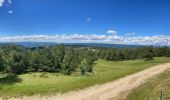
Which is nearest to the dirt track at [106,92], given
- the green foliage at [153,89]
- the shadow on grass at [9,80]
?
the green foliage at [153,89]

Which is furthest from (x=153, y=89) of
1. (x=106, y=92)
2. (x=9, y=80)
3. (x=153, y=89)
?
(x=9, y=80)

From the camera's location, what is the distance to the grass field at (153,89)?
29578 mm

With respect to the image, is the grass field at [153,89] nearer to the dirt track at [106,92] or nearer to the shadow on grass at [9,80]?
the dirt track at [106,92]

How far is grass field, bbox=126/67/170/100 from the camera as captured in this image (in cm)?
2958

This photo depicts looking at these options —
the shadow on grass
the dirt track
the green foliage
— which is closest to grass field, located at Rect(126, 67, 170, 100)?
the green foliage

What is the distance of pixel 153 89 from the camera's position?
32.2 metres

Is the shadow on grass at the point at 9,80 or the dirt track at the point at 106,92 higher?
the dirt track at the point at 106,92

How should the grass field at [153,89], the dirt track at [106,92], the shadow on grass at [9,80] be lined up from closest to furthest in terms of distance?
the grass field at [153,89]
the dirt track at [106,92]
the shadow on grass at [9,80]

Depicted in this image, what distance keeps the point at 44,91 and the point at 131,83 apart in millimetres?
11583

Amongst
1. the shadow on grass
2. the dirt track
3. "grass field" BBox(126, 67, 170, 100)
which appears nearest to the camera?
"grass field" BBox(126, 67, 170, 100)

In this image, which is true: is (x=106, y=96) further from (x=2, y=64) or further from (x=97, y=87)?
(x=2, y=64)

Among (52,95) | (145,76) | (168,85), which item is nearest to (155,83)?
(168,85)

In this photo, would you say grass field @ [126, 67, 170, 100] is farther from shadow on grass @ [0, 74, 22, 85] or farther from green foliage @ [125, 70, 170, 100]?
shadow on grass @ [0, 74, 22, 85]

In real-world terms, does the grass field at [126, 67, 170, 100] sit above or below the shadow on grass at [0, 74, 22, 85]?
above
